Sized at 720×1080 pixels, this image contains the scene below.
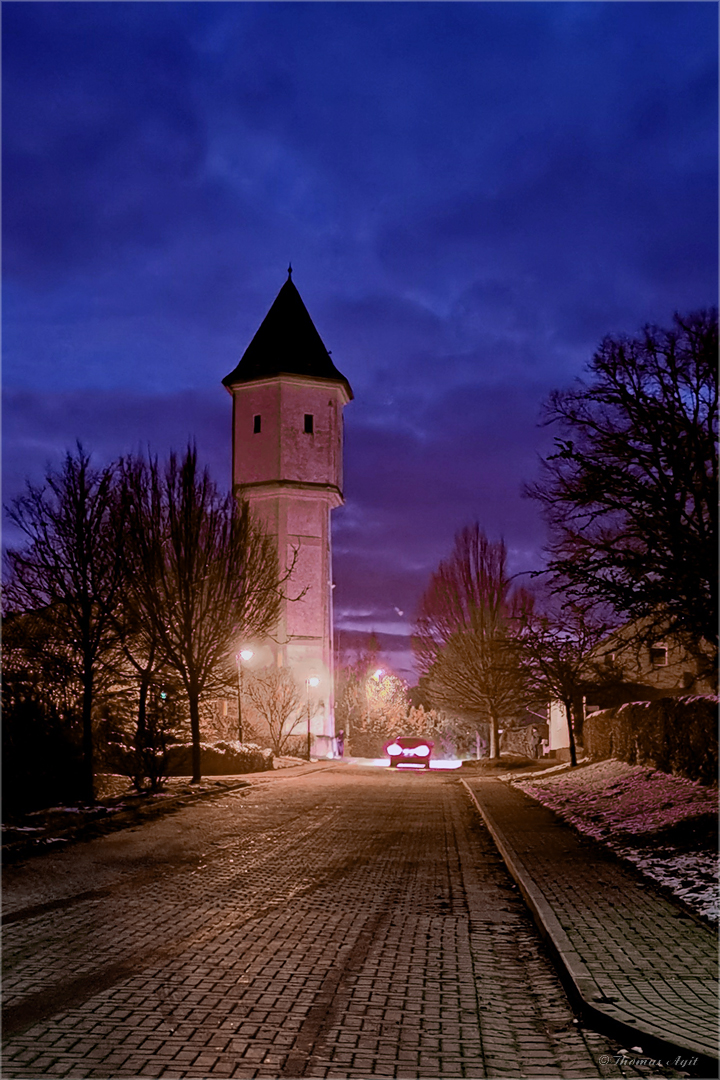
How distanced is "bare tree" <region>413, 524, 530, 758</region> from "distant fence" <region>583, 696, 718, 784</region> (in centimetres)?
1823

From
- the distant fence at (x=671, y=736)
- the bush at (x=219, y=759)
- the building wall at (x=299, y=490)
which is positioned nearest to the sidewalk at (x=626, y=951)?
the distant fence at (x=671, y=736)

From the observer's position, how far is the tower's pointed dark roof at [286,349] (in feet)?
180

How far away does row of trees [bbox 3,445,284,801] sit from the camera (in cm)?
2069

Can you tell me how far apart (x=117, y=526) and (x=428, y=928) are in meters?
16.7

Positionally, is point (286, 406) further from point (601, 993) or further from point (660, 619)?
point (601, 993)

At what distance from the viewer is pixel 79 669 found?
20938mm

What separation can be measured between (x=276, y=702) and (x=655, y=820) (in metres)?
29.9

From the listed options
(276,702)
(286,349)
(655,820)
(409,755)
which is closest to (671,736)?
(655,820)

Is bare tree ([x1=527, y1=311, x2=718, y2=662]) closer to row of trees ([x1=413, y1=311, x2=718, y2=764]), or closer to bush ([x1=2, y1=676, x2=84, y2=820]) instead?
row of trees ([x1=413, y1=311, x2=718, y2=764])

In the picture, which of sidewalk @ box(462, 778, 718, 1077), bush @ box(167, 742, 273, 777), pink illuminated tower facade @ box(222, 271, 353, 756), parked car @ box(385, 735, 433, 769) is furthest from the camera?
pink illuminated tower facade @ box(222, 271, 353, 756)

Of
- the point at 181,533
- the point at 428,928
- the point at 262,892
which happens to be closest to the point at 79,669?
the point at 181,533

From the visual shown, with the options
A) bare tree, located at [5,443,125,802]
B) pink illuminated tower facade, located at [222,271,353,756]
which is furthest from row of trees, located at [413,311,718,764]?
pink illuminated tower facade, located at [222,271,353,756]

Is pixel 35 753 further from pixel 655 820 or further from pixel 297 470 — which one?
pixel 297 470

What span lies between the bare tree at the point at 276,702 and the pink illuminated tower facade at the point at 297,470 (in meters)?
3.06
